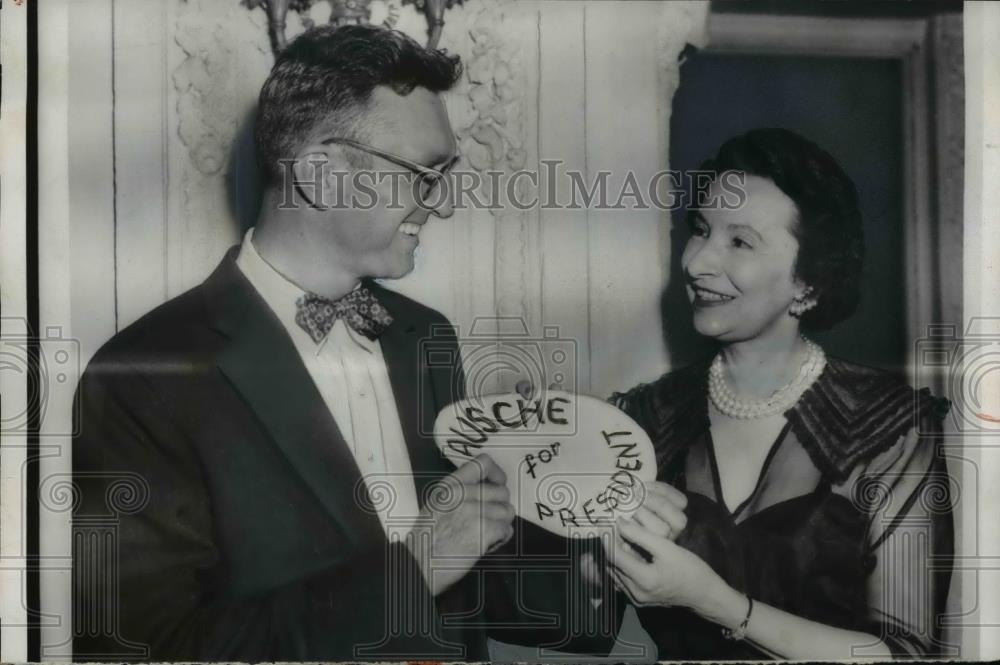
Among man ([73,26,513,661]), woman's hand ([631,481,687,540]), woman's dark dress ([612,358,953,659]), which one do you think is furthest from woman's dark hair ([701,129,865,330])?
man ([73,26,513,661])

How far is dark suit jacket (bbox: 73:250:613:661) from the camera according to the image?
349 centimetres

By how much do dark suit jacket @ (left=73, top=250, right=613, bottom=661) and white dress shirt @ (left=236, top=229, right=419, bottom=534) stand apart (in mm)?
27

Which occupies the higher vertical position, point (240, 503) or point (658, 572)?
point (240, 503)

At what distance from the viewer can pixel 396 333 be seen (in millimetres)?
3605

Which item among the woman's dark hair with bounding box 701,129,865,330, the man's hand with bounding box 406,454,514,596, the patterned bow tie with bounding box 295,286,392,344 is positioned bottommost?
the man's hand with bounding box 406,454,514,596

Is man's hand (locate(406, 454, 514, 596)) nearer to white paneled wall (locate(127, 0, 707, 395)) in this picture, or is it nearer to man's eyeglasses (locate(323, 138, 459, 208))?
white paneled wall (locate(127, 0, 707, 395))

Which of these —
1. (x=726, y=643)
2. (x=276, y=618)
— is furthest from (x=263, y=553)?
(x=726, y=643)

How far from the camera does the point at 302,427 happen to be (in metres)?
3.52

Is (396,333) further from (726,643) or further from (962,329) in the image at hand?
(962,329)

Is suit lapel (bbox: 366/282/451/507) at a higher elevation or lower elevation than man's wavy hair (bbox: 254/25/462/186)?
lower

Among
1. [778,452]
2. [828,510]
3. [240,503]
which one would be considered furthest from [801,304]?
[240,503]

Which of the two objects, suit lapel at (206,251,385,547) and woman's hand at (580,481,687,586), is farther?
woman's hand at (580,481,687,586)

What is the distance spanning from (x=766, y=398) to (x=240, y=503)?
1.48 m

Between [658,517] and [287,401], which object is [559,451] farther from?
[287,401]
